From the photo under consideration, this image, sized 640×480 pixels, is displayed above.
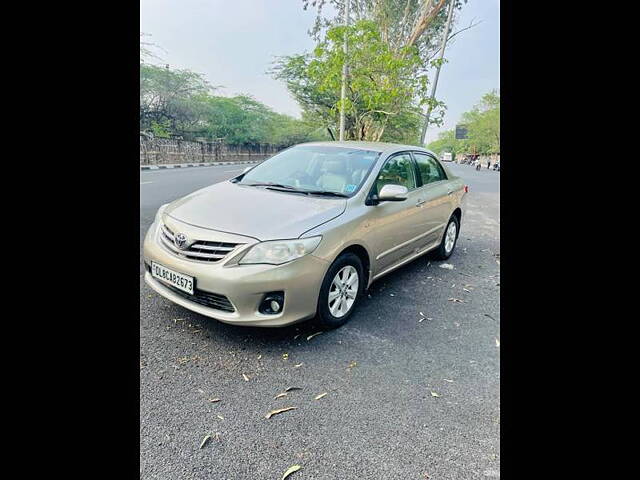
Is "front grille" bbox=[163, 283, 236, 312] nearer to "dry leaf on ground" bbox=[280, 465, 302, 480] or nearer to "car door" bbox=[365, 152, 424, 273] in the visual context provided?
"dry leaf on ground" bbox=[280, 465, 302, 480]

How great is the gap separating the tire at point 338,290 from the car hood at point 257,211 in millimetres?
363

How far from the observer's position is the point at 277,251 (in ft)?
8.20

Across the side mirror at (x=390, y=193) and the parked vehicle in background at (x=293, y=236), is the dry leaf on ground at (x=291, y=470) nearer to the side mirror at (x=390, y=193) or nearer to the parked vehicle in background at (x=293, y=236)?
the parked vehicle in background at (x=293, y=236)

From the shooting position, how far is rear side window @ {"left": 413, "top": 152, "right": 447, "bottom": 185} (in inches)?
167

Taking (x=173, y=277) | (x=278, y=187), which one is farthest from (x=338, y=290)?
(x=173, y=277)

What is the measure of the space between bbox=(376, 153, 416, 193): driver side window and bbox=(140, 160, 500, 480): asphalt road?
116cm

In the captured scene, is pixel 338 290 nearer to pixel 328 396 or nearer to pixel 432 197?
pixel 328 396

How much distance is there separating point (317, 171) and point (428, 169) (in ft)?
5.12

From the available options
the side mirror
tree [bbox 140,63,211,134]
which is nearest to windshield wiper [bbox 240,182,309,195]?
the side mirror

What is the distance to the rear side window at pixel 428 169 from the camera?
13.9 feet
